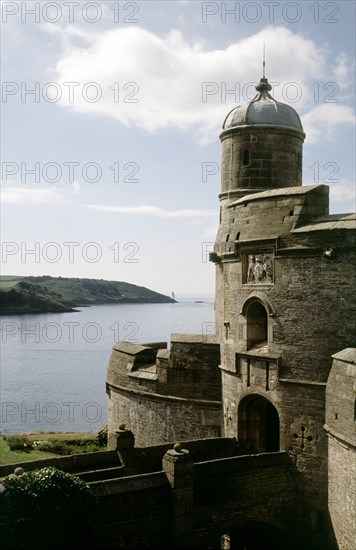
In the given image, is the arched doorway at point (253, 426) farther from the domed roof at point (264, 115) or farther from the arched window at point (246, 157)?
the domed roof at point (264, 115)

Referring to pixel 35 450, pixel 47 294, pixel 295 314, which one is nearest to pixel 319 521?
pixel 295 314

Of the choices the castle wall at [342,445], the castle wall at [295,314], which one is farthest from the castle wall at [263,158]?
the castle wall at [342,445]

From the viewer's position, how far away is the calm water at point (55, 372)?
136 ft

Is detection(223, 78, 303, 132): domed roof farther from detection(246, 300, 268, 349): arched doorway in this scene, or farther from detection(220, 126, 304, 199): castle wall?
detection(246, 300, 268, 349): arched doorway

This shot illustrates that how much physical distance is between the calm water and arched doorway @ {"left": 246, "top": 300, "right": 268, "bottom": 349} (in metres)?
26.3

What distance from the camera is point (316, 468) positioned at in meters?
14.2

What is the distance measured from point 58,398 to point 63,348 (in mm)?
35980

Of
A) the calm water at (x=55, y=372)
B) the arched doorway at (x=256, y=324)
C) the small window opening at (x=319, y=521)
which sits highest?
the arched doorway at (x=256, y=324)

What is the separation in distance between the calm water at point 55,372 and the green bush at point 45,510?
27.8 m

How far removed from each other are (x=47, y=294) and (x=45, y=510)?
143626 millimetres

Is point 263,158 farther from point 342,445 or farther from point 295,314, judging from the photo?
point 342,445

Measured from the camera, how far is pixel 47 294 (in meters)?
151

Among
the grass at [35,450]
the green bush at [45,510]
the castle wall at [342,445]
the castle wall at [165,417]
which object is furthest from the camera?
the grass at [35,450]

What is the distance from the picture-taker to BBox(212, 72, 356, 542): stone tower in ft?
46.3
